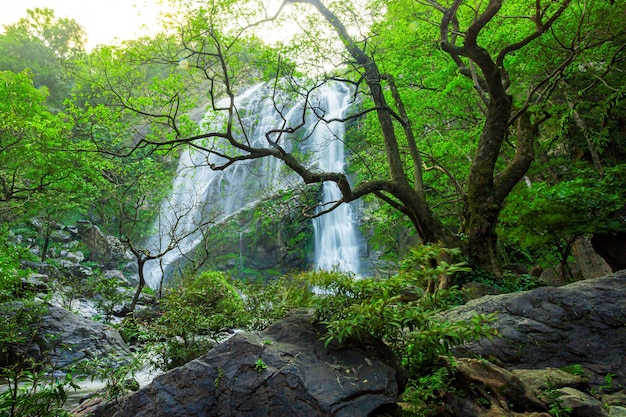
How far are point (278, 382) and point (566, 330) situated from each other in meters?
3.61

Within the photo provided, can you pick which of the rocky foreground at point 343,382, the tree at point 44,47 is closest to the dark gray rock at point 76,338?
the rocky foreground at point 343,382

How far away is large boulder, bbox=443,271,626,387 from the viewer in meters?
3.86

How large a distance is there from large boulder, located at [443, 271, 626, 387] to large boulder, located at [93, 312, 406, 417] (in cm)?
160

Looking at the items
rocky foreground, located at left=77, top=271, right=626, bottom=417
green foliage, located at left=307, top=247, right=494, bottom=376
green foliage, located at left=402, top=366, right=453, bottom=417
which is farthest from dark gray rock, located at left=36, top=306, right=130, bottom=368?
green foliage, located at left=402, top=366, right=453, bottom=417

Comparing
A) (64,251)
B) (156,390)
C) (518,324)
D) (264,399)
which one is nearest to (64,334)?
(156,390)

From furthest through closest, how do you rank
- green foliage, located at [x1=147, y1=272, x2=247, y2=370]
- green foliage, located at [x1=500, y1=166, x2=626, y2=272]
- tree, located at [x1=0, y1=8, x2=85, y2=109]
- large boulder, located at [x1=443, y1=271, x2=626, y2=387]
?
tree, located at [x1=0, y1=8, x2=85, y2=109] → green foliage, located at [x1=500, y1=166, x2=626, y2=272] → green foliage, located at [x1=147, y1=272, x2=247, y2=370] → large boulder, located at [x1=443, y1=271, x2=626, y2=387]

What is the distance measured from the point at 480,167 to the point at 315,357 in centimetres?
571

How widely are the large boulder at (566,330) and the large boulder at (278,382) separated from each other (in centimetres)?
160

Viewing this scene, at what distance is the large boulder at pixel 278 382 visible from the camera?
2.71 meters

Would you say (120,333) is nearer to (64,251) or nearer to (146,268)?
(64,251)

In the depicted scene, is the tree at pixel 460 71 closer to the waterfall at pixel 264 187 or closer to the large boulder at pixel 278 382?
the large boulder at pixel 278 382

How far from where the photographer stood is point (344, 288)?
132 inches

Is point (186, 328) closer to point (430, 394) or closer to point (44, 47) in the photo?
point (430, 394)

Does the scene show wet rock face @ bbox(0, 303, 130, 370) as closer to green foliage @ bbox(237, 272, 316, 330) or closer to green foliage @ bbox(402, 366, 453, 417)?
green foliage @ bbox(237, 272, 316, 330)
